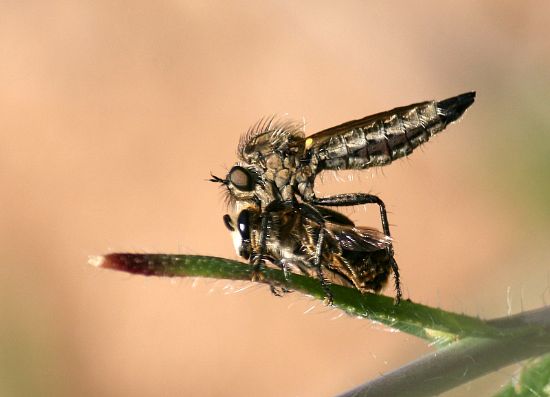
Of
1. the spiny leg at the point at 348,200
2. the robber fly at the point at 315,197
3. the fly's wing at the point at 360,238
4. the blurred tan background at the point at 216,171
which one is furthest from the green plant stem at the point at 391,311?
the blurred tan background at the point at 216,171

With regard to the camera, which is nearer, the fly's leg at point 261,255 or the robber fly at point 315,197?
the fly's leg at point 261,255

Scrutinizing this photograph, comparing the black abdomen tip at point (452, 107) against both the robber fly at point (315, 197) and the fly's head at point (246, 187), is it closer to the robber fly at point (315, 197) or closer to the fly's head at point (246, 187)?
the robber fly at point (315, 197)

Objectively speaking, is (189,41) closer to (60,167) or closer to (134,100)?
(134,100)

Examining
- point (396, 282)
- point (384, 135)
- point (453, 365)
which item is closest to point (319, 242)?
point (396, 282)

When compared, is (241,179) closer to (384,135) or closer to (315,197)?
(315,197)

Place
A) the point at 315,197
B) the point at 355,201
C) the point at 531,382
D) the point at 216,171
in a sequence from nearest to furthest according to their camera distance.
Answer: the point at 531,382 < the point at 355,201 < the point at 315,197 < the point at 216,171

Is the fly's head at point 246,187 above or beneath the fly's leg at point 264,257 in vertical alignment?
above

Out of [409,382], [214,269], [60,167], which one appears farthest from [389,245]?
[60,167]

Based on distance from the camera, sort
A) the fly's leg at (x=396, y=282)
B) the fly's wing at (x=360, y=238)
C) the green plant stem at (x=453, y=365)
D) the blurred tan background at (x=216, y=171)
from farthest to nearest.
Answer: the blurred tan background at (x=216, y=171) < the fly's wing at (x=360, y=238) < the fly's leg at (x=396, y=282) < the green plant stem at (x=453, y=365)
